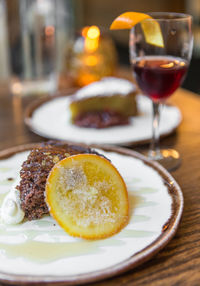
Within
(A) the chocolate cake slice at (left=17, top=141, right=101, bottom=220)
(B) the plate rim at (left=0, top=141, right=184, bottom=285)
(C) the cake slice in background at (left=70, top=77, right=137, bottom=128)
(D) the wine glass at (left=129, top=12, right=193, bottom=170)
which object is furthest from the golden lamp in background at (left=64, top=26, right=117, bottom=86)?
(B) the plate rim at (left=0, top=141, right=184, bottom=285)

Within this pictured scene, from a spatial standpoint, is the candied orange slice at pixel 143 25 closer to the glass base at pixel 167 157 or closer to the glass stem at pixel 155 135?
the glass stem at pixel 155 135

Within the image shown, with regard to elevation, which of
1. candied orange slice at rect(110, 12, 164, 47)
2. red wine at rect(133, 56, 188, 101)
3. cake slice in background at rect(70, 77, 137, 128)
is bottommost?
cake slice in background at rect(70, 77, 137, 128)

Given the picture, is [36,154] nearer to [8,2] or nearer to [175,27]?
[175,27]

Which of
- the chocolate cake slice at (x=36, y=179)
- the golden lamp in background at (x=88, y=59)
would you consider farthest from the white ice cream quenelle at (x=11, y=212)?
the golden lamp in background at (x=88, y=59)

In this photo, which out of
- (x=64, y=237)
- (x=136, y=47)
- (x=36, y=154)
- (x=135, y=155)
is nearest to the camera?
(x=64, y=237)

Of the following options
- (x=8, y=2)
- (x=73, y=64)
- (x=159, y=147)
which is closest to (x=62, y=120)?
(x=159, y=147)

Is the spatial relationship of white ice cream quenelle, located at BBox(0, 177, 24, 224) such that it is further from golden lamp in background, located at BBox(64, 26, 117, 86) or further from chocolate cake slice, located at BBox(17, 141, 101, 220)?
golden lamp in background, located at BBox(64, 26, 117, 86)
